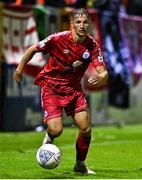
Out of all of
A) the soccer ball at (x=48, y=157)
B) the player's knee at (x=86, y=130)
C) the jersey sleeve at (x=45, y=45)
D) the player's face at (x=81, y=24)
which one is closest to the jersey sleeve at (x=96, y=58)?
the player's face at (x=81, y=24)

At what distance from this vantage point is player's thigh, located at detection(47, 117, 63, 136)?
10984mm

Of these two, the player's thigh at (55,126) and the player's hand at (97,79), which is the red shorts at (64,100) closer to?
the player's thigh at (55,126)

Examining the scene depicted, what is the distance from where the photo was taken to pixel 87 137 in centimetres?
1127

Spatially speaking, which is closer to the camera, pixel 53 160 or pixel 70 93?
pixel 53 160

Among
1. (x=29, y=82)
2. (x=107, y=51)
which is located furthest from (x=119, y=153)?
(x=107, y=51)

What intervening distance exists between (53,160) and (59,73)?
1.49 m

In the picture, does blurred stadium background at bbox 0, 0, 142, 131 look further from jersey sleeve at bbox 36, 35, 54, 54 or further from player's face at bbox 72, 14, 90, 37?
player's face at bbox 72, 14, 90, 37

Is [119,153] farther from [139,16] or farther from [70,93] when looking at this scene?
[139,16]

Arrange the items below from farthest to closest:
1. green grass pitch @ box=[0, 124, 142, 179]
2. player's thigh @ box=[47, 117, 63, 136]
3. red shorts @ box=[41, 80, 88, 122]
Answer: red shorts @ box=[41, 80, 88, 122]
green grass pitch @ box=[0, 124, 142, 179]
player's thigh @ box=[47, 117, 63, 136]

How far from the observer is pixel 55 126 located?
11.0m

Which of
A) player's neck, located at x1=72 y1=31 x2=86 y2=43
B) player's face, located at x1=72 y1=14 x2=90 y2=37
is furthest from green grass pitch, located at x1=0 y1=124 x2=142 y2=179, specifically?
player's face, located at x1=72 y1=14 x2=90 y2=37

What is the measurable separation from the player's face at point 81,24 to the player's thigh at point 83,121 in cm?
115

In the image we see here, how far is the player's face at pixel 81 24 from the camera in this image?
1107cm

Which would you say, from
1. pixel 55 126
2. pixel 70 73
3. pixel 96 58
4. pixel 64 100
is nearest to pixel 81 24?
pixel 96 58
